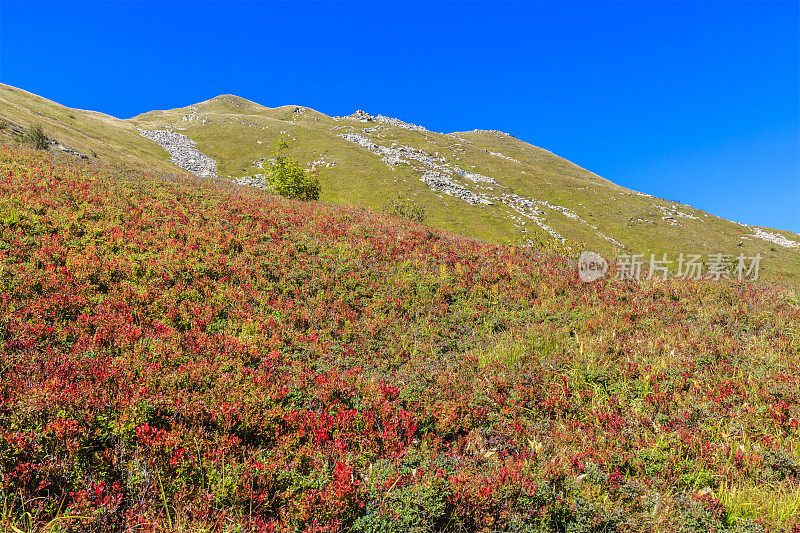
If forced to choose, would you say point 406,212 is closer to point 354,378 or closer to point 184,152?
point 354,378

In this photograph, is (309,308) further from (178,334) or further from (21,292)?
(21,292)

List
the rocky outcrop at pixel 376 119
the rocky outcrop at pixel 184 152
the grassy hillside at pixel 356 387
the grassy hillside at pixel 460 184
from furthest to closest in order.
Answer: the rocky outcrop at pixel 376 119 < the rocky outcrop at pixel 184 152 < the grassy hillside at pixel 460 184 < the grassy hillside at pixel 356 387

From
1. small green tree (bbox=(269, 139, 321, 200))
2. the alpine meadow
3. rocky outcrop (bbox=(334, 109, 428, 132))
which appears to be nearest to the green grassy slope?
rocky outcrop (bbox=(334, 109, 428, 132))

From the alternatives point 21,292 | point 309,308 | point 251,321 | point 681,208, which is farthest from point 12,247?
point 681,208

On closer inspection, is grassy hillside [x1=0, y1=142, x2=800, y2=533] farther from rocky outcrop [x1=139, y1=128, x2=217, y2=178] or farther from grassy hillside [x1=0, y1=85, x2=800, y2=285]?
rocky outcrop [x1=139, y1=128, x2=217, y2=178]

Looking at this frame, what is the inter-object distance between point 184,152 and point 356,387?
9926 centimetres

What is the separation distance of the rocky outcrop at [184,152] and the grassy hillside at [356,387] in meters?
66.6

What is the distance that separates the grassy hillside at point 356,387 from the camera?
412 centimetres

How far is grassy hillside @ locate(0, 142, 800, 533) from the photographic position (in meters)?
4.12

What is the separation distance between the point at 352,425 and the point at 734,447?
6115 mm

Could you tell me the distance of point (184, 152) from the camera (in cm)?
8612

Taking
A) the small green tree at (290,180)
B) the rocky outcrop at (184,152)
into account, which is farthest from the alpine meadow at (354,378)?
the rocky outcrop at (184,152)

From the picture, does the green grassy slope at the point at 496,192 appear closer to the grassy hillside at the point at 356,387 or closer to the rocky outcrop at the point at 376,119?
the rocky outcrop at the point at 376,119

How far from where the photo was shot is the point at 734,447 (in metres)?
5.65
